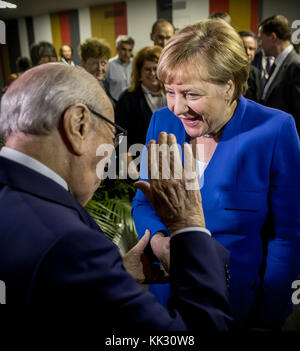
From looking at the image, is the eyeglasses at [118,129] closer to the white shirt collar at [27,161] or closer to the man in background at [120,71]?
the white shirt collar at [27,161]

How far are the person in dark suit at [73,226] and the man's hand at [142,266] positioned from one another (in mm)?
288

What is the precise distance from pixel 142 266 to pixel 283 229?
1.48 feet

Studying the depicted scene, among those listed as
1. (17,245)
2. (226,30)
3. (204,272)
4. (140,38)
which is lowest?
(204,272)

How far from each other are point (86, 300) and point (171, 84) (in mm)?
649

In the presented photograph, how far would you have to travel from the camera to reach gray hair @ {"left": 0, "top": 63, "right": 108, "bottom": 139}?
2.14ft

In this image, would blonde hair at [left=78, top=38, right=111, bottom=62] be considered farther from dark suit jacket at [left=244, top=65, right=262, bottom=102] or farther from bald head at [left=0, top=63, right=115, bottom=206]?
bald head at [left=0, top=63, right=115, bottom=206]

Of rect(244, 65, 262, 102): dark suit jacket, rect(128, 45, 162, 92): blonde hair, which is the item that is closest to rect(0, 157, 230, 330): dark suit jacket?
rect(244, 65, 262, 102): dark suit jacket

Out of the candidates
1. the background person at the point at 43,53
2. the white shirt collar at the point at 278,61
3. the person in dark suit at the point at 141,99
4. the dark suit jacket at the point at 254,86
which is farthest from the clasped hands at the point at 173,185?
the white shirt collar at the point at 278,61

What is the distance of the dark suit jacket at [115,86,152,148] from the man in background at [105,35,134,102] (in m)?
1.74

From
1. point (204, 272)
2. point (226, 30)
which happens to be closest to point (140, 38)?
point (226, 30)

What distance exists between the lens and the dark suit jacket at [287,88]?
2254mm

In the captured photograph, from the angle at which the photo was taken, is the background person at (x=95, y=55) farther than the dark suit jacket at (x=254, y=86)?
Yes
